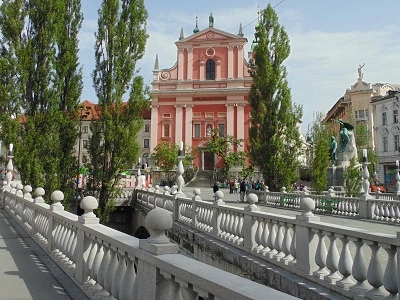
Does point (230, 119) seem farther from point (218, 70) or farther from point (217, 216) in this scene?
point (217, 216)

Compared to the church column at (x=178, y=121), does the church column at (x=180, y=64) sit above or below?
above

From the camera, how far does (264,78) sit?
24062 millimetres

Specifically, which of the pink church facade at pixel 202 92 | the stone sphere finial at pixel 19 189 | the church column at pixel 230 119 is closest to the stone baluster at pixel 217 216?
the stone sphere finial at pixel 19 189

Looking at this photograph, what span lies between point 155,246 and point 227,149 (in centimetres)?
4767

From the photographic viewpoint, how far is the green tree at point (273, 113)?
23.4 metres

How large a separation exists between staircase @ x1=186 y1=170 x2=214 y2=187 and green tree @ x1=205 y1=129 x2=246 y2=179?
2.04 metres

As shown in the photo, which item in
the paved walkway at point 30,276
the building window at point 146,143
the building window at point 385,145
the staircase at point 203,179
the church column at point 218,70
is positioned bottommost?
the paved walkway at point 30,276

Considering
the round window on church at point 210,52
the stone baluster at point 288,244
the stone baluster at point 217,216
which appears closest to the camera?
the stone baluster at point 288,244

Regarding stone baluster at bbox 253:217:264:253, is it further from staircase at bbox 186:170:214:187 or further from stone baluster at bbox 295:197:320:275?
staircase at bbox 186:170:214:187

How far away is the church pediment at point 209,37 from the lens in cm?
5469

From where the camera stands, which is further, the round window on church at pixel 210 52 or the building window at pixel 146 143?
the building window at pixel 146 143

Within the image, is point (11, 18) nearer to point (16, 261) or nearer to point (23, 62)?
point (23, 62)

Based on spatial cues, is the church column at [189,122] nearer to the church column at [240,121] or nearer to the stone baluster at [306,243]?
the church column at [240,121]

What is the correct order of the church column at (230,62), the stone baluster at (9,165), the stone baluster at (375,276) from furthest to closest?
the church column at (230,62), the stone baluster at (9,165), the stone baluster at (375,276)
